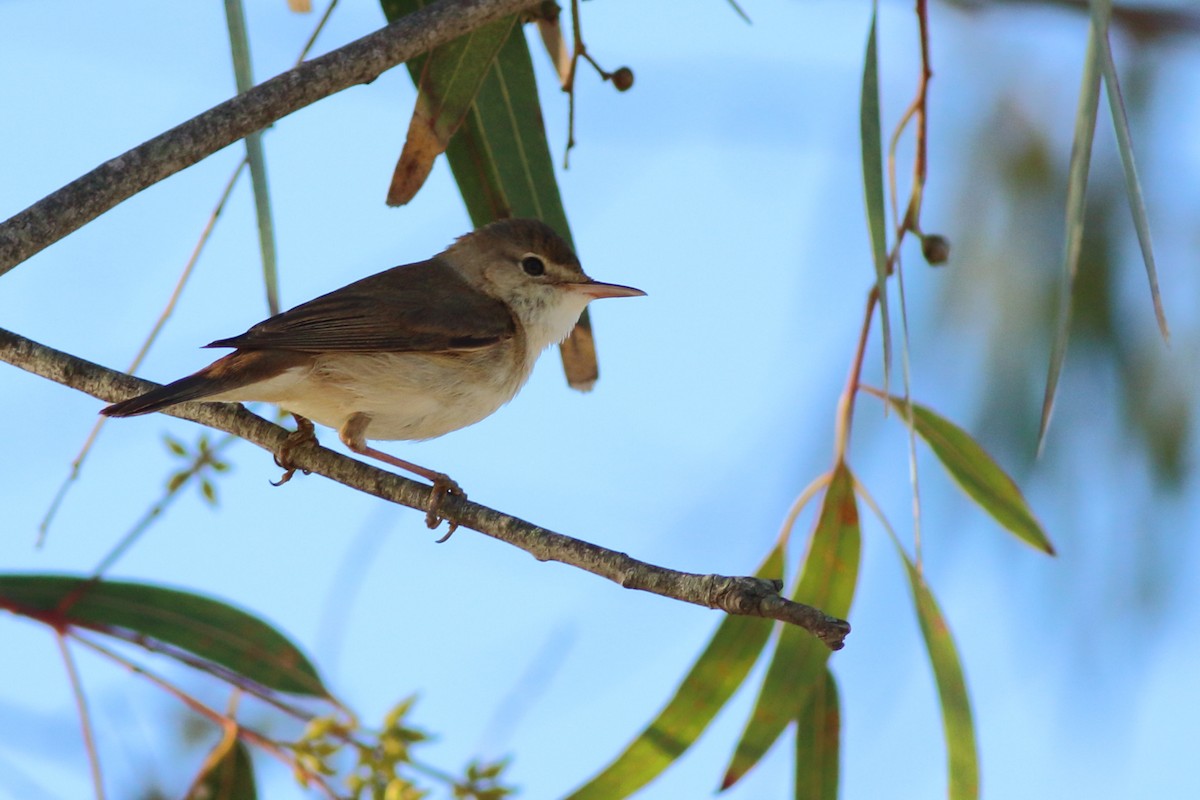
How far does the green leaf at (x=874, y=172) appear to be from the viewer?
1.98 m

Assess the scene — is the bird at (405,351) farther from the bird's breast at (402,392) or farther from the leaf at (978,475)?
the leaf at (978,475)

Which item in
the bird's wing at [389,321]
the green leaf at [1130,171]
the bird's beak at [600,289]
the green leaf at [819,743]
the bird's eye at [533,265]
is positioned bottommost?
the green leaf at [819,743]

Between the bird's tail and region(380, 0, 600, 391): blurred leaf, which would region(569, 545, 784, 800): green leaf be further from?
the bird's tail

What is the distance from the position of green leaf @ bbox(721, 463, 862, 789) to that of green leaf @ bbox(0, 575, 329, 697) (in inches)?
36.1

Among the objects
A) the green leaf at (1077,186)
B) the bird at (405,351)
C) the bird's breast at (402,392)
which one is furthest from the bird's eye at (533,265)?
the green leaf at (1077,186)

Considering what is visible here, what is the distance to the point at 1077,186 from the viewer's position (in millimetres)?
1979

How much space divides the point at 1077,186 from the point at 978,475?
0.88 metres

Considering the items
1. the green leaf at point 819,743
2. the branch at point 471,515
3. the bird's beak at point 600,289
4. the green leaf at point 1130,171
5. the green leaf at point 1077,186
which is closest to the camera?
the branch at point 471,515

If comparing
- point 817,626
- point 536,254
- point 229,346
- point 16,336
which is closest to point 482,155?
point 536,254

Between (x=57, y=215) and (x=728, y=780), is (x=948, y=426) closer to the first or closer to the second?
(x=728, y=780)

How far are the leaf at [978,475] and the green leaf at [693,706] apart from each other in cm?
42

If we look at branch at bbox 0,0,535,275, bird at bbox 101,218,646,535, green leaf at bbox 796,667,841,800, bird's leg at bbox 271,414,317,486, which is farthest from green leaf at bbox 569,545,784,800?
branch at bbox 0,0,535,275

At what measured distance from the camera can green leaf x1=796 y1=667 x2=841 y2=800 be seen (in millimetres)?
2686

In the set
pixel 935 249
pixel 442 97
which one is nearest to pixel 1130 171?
pixel 935 249
